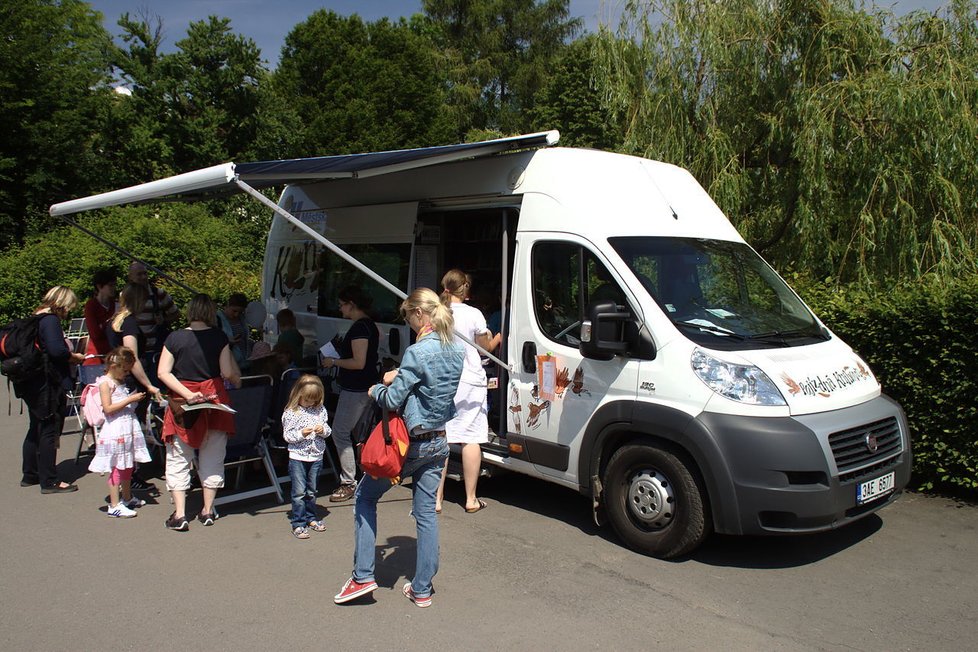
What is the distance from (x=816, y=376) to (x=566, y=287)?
185cm

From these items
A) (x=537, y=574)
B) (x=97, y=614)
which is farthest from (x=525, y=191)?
(x=97, y=614)

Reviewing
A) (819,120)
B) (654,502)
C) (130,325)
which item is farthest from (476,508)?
(819,120)

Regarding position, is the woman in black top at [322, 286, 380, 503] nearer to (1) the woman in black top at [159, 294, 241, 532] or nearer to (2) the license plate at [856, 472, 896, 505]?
(1) the woman in black top at [159, 294, 241, 532]

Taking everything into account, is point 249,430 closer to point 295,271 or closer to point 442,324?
point 442,324

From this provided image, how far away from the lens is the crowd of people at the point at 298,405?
14.0 ft

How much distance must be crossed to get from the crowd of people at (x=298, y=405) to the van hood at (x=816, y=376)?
2.00m

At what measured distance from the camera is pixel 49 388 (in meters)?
6.62

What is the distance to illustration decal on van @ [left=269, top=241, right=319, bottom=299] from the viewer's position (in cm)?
866

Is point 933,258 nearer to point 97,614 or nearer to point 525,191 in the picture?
point 525,191

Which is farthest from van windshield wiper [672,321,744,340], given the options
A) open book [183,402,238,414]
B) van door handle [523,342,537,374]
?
open book [183,402,238,414]

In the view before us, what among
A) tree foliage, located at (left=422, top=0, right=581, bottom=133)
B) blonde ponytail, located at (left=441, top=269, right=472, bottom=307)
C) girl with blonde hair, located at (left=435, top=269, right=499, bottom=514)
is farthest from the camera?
tree foliage, located at (left=422, top=0, right=581, bottom=133)

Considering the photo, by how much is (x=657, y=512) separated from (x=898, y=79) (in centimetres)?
652

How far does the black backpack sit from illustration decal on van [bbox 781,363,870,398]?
586 centimetres

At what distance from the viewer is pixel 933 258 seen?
28.0ft
